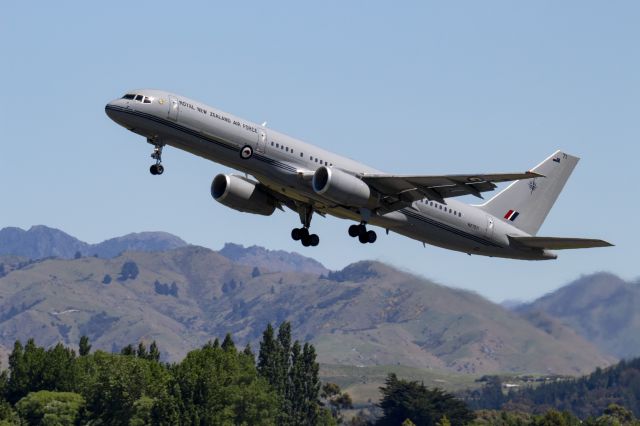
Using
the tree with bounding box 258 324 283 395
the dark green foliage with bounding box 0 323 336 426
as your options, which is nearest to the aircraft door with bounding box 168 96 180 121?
the dark green foliage with bounding box 0 323 336 426

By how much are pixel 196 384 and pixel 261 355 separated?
2869 centimetres

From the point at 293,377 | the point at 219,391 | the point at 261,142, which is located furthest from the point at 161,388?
the point at 261,142

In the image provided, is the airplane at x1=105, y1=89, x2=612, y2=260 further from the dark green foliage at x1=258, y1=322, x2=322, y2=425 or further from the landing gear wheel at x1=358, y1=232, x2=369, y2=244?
the dark green foliage at x1=258, y1=322, x2=322, y2=425

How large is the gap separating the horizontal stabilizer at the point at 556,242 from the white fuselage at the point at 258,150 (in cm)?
551

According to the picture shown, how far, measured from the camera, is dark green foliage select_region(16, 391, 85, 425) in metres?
139

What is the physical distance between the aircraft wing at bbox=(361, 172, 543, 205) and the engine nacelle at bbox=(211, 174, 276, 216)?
6.90 m

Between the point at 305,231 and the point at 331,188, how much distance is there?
7326 millimetres

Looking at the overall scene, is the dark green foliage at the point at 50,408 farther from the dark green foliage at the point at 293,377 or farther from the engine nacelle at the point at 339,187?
the engine nacelle at the point at 339,187

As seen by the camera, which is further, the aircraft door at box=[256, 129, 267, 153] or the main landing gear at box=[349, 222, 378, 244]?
the main landing gear at box=[349, 222, 378, 244]

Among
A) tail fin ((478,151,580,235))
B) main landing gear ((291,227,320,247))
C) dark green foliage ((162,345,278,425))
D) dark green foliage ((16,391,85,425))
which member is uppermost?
tail fin ((478,151,580,235))

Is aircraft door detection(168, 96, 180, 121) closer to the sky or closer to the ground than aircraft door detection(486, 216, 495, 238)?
closer to the sky

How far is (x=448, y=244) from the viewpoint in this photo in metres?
71.6

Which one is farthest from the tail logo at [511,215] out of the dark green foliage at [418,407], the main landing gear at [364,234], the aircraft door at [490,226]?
the dark green foliage at [418,407]

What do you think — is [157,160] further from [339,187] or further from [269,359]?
[269,359]
